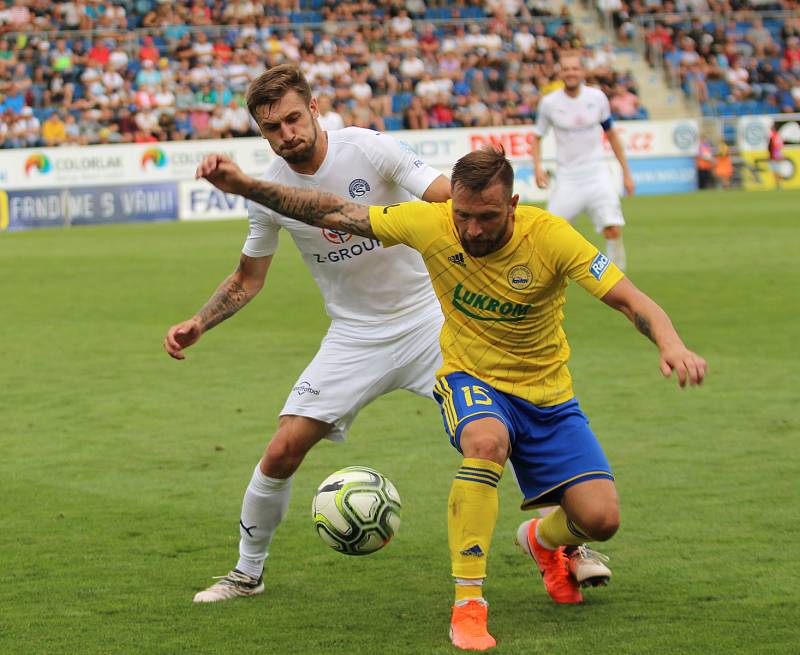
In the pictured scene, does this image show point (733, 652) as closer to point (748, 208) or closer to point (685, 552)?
point (685, 552)

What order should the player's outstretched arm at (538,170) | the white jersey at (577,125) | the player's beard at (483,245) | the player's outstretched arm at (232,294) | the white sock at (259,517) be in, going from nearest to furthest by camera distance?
1. the player's beard at (483,245)
2. the white sock at (259,517)
3. the player's outstretched arm at (232,294)
4. the player's outstretched arm at (538,170)
5. the white jersey at (577,125)

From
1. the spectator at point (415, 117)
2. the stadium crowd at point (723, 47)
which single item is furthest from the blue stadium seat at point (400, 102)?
the stadium crowd at point (723, 47)

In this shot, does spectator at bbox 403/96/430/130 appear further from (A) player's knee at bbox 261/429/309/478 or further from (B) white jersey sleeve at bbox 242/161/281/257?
(A) player's knee at bbox 261/429/309/478

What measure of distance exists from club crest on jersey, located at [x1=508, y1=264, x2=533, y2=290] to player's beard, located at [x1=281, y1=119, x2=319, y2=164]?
1.05 meters

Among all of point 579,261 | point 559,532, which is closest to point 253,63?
point 559,532

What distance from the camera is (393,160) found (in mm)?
5441

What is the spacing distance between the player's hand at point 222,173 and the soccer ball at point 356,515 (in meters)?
1.30

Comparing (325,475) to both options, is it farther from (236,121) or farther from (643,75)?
(643,75)

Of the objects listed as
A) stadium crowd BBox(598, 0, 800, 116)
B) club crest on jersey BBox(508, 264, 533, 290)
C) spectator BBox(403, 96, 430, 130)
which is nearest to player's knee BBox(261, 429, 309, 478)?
club crest on jersey BBox(508, 264, 533, 290)

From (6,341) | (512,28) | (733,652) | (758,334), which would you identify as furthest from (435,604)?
(512,28)

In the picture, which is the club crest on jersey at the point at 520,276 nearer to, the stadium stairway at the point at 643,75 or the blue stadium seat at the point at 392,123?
the blue stadium seat at the point at 392,123

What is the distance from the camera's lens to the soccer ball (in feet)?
16.7

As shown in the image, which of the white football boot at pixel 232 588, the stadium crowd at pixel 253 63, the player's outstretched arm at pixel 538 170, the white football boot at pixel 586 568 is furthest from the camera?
the stadium crowd at pixel 253 63

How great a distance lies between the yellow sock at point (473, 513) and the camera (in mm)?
4578
